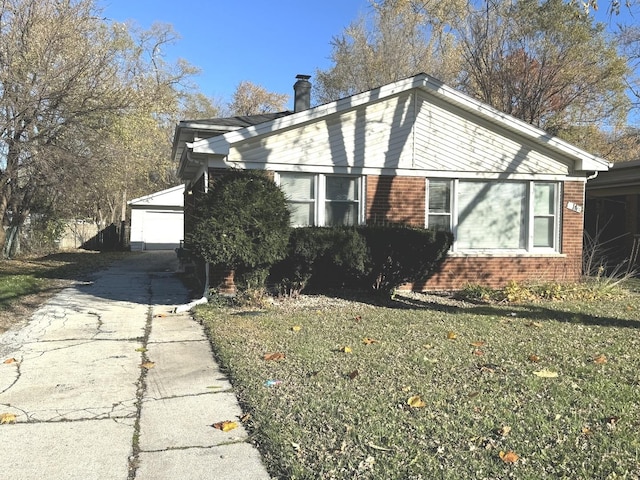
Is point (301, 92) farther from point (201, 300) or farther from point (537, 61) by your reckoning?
point (537, 61)

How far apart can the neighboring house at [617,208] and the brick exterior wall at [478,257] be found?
360cm

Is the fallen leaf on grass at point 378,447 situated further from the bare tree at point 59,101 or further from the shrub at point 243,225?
the bare tree at point 59,101

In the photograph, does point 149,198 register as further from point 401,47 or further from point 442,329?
point 442,329

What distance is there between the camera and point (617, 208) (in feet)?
53.4

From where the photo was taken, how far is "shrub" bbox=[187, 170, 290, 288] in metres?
8.30

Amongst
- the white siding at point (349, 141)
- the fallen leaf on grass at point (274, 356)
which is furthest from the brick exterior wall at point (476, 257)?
the fallen leaf on grass at point (274, 356)

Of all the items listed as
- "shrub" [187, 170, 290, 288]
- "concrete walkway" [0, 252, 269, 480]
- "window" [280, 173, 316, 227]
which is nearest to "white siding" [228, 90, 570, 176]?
"window" [280, 173, 316, 227]

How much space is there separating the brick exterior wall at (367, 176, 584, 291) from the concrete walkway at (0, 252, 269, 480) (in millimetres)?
4678

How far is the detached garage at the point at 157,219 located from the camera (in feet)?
93.1

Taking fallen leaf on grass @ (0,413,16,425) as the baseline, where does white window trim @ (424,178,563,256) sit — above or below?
above

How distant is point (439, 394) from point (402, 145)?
7.22 m

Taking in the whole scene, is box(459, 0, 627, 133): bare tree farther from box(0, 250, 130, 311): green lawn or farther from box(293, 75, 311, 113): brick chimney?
box(0, 250, 130, 311): green lawn

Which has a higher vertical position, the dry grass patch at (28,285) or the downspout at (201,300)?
the downspout at (201,300)

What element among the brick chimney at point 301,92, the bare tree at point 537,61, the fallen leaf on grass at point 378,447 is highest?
the bare tree at point 537,61
